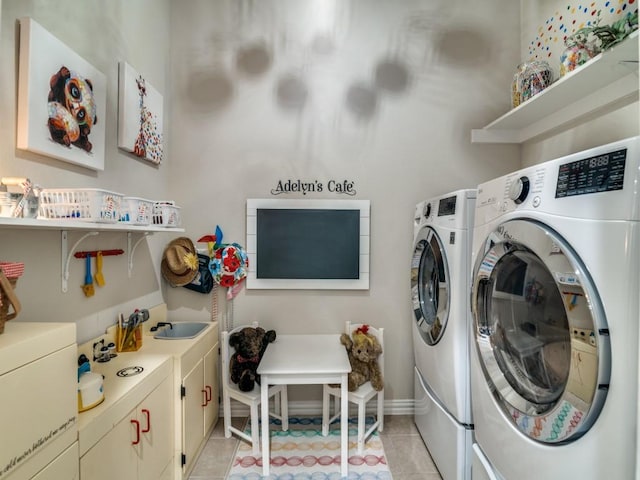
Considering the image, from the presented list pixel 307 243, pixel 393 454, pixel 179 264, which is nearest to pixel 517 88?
pixel 307 243

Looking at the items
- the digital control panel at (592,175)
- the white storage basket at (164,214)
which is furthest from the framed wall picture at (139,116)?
the digital control panel at (592,175)

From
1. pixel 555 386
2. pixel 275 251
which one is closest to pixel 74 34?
pixel 275 251

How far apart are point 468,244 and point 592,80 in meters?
1.06

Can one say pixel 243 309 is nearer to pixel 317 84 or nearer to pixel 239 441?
pixel 239 441

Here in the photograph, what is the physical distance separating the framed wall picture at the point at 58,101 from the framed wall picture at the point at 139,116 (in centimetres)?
16

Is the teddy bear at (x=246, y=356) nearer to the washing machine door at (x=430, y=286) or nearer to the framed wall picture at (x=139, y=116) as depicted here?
the washing machine door at (x=430, y=286)

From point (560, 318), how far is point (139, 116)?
227 cm

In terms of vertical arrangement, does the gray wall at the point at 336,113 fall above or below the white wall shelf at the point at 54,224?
above

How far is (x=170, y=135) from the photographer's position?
247 cm

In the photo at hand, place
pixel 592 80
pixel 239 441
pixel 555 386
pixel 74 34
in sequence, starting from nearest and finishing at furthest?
pixel 555 386 → pixel 74 34 → pixel 592 80 → pixel 239 441

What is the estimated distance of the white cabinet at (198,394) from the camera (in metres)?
1.80

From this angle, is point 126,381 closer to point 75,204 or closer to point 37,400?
point 37,400

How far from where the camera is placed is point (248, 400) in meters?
2.07

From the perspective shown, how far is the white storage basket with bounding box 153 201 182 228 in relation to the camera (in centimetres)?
184
